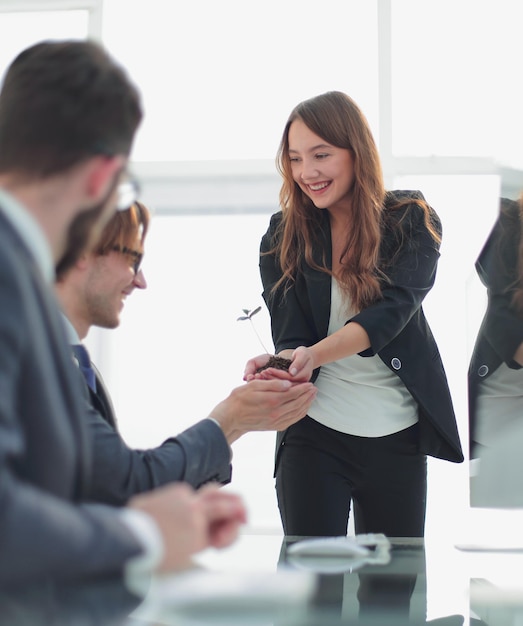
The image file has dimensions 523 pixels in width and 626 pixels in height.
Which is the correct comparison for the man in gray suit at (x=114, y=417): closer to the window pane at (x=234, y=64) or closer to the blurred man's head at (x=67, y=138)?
the blurred man's head at (x=67, y=138)

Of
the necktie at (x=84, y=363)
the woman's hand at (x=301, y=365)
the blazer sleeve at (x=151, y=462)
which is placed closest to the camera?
the blazer sleeve at (x=151, y=462)

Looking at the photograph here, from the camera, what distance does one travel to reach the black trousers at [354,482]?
2467 millimetres

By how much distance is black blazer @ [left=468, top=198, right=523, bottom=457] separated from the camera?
2732 millimetres

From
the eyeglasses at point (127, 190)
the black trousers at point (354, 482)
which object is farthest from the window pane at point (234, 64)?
the eyeglasses at point (127, 190)

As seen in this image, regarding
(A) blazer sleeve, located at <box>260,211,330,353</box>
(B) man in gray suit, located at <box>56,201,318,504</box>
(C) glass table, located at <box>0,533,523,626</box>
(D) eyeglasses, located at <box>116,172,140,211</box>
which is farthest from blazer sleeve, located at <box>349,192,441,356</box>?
(D) eyeglasses, located at <box>116,172,140,211</box>

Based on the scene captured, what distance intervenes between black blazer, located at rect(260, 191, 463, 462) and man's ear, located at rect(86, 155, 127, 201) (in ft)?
4.87

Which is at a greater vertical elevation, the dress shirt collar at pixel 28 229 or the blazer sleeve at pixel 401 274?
the dress shirt collar at pixel 28 229

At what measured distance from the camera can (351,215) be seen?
2684 millimetres

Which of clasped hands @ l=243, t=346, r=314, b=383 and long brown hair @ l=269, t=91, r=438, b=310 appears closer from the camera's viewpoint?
clasped hands @ l=243, t=346, r=314, b=383

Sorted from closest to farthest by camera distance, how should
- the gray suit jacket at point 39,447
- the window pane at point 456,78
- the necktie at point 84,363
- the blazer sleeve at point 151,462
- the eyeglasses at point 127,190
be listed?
the gray suit jacket at point 39,447, the eyeglasses at point 127,190, the blazer sleeve at point 151,462, the necktie at point 84,363, the window pane at point 456,78

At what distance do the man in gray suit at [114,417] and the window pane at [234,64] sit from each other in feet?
10.1

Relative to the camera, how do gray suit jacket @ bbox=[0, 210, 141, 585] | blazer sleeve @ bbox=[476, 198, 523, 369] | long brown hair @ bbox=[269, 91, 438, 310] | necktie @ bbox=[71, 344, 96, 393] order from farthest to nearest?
1. blazer sleeve @ bbox=[476, 198, 523, 369]
2. long brown hair @ bbox=[269, 91, 438, 310]
3. necktie @ bbox=[71, 344, 96, 393]
4. gray suit jacket @ bbox=[0, 210, 141, 585]

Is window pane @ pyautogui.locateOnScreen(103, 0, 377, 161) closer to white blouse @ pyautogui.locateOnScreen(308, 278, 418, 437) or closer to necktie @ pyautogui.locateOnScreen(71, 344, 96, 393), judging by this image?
white blouse @ pyautogui.locateOnScreen(308, 278, 418, 437)

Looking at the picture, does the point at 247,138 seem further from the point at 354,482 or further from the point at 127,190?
the point at 127,190
